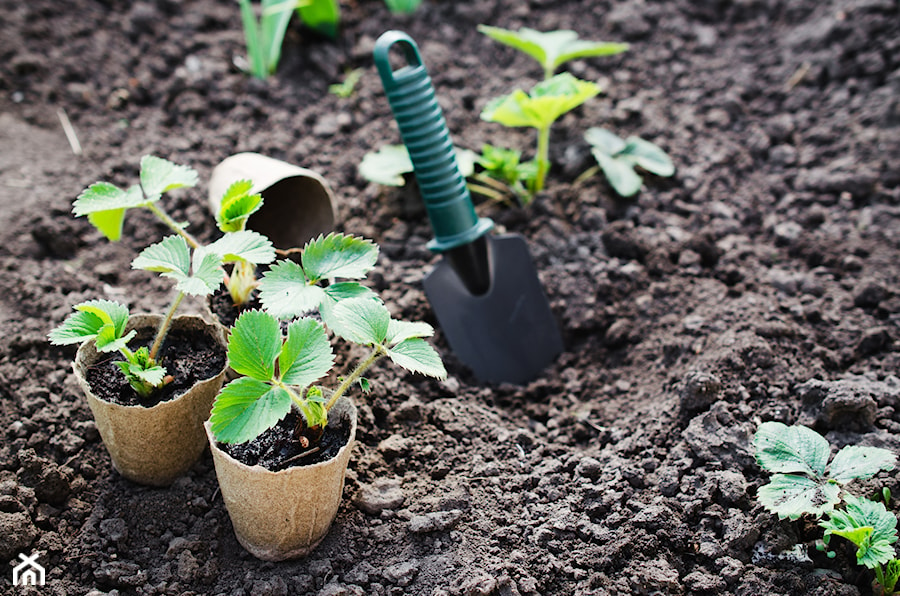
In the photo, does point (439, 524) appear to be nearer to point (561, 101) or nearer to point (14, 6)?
point (561, 101)

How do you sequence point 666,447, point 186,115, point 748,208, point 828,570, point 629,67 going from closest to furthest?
point 828,570
point 666,447
point 748,208
point 186,115
point 629,67

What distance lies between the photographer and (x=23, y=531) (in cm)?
126

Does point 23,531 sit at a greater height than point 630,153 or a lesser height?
lesser

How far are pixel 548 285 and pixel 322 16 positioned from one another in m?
1.20

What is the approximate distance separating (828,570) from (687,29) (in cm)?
181

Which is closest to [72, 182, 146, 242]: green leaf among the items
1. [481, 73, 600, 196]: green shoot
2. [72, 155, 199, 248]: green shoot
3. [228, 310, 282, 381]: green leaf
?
[72, 155, 199, 248]: green shoot

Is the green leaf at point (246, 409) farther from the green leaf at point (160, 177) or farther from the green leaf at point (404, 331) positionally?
the green leaf at point (160, 177)

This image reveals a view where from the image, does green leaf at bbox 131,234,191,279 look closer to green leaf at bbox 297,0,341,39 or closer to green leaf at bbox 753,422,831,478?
green leaf at bbox 753,422,831,478

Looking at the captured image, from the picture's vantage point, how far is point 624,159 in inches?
80.6

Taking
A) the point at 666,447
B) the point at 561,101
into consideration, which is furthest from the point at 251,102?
the point at 666,447

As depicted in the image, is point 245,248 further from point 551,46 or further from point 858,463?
point 551,46

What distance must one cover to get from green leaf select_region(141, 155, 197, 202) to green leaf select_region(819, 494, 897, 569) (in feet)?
3.96

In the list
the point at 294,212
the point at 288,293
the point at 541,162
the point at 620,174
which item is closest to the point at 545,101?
the point at 541,162
